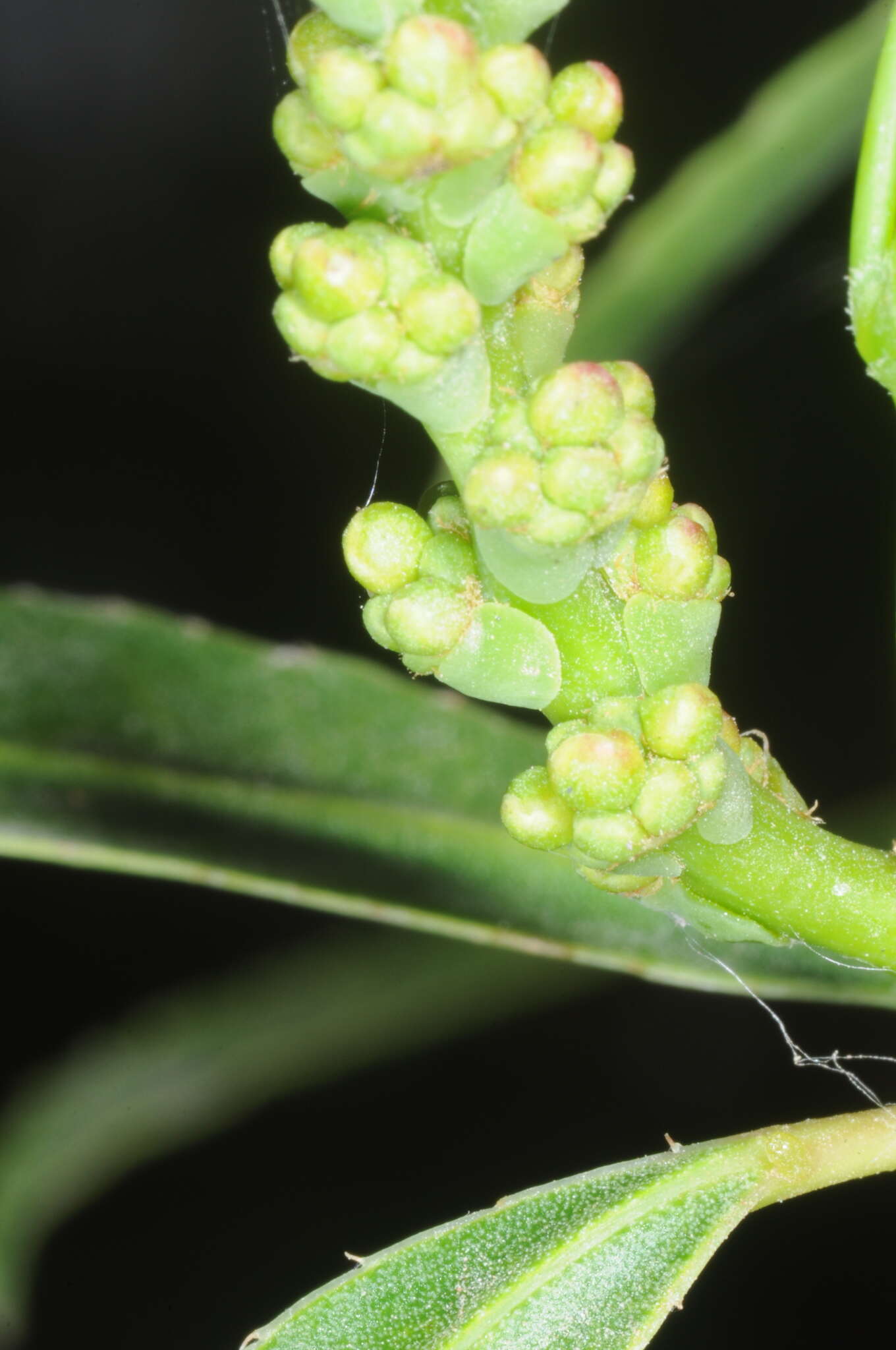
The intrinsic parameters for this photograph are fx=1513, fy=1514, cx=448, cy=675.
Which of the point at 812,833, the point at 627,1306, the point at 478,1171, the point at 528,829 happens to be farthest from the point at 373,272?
the point at 478,1171

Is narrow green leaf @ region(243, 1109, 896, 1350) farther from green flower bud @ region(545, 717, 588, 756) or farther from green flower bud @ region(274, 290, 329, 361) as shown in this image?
green flower bud @ region(274, 290, 329, 361)

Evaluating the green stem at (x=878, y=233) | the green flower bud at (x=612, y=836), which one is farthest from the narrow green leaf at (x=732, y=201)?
the green flower bud at (x=612, y=836)

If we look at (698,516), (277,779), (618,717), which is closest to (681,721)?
(618,717)

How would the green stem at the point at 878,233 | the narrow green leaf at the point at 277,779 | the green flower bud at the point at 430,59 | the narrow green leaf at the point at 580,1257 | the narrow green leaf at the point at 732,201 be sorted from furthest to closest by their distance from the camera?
the narrow green leaf at the point at 732,201, the narrow green leaf at the point at 277,779, the narrow green leaf at the point at 580,1257, the green stem at the point at 878,233, the green flower bud at the point at 430,59

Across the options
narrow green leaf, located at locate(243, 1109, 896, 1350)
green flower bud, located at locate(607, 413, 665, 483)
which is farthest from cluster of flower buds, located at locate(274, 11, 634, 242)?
narrow green leaf, located at locate(243, 1109, 896, 1350)

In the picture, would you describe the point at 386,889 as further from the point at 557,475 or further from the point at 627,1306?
the point at 557,475

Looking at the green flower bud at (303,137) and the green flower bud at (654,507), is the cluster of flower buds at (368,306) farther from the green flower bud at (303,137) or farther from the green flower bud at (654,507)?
Answer: the green flower bud at (654,507)

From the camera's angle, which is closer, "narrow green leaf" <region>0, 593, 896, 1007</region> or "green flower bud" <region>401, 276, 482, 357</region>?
"green flower bud" <region>401, 276, 482, 357</region>

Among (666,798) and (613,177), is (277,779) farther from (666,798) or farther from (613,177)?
(613,177)
